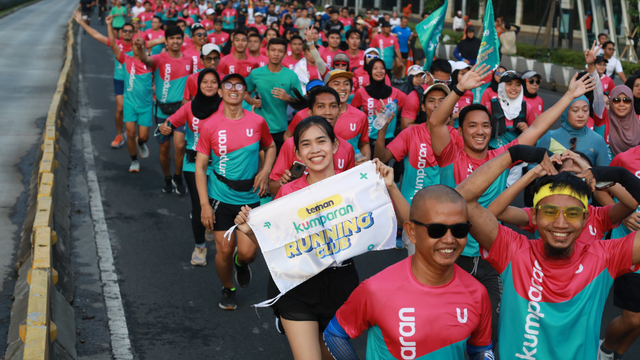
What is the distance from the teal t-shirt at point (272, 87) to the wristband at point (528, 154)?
549 centimetres

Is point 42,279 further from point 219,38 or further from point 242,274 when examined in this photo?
point 219,38

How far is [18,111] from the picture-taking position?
15883 millimetres

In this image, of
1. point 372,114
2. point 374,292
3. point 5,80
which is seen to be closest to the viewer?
point 374,292

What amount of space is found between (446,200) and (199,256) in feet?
15.0

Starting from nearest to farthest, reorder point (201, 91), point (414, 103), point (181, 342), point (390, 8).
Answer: point (181, 342) → point (201, 91) → point (414, 103) → point (390, 8)

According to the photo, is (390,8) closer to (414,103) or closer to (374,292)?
(414,103)

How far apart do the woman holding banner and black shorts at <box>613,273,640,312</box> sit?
179cm

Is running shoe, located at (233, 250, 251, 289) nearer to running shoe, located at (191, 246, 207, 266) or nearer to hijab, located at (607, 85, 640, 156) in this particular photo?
running shoe, located at (191, 246, 207, 266)

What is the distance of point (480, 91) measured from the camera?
991 centimetres

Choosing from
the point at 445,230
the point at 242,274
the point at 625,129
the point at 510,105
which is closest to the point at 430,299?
→ the point at 445,230

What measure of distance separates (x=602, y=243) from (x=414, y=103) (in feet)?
16.9

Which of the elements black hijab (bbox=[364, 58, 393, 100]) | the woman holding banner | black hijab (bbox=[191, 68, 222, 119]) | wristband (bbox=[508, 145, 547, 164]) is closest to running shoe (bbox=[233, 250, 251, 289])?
the woman holding banner

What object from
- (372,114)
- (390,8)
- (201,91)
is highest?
(201,91)

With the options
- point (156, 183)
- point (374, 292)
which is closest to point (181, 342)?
point (374, 292)
